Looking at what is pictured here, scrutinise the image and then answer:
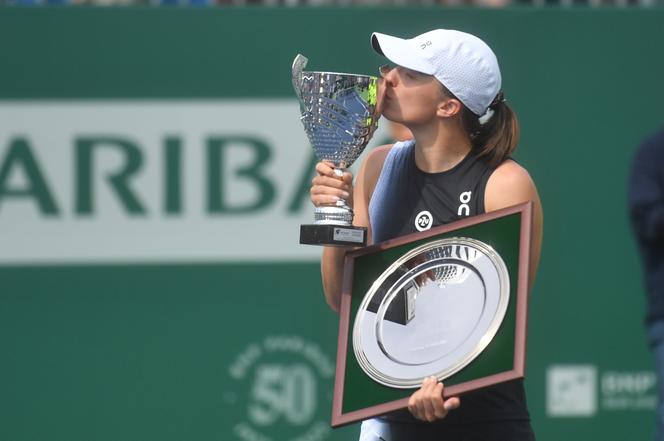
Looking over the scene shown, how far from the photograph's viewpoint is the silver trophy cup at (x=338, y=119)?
2947mm

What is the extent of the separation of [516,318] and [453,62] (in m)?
0.60

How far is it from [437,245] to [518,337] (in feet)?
0.99

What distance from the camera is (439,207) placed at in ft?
9.78

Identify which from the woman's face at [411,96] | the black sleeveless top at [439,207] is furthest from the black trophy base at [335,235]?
the woman's face at [411,96]

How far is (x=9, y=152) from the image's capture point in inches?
217

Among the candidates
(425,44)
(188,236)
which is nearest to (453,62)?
(425,44)

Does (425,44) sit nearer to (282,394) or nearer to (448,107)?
(448,107)

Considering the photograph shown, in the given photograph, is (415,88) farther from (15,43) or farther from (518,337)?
(15,43)

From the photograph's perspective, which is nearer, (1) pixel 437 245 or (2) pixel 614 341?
(1) pixel 437 245

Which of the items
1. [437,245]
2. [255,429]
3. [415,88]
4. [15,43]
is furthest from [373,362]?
[15,43]

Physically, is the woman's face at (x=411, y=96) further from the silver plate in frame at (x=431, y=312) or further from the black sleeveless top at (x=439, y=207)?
the silver plate in frame at (x=431, y=312)

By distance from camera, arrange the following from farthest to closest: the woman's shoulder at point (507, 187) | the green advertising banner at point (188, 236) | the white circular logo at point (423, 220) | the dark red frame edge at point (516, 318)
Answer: the green advertising banner at point (188, 236) < the white circular logo at point (423, 220) < the woman's shoulder at point (507, 187) < the dark red frame edge at point (516, 318)

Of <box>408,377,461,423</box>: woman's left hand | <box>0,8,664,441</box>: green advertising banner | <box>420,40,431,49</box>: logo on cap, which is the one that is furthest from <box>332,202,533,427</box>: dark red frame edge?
<box>0,8,664,441</box>: green advertising banner

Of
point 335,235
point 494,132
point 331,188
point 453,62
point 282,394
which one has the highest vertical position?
point 453,62
